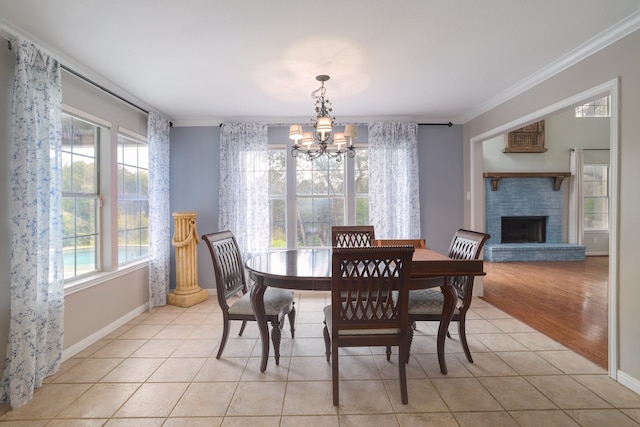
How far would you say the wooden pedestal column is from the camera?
377 centimetres

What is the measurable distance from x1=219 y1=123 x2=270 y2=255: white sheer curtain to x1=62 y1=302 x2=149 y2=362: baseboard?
53.2 inches

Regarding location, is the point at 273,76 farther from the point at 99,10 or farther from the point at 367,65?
the point at 99,10

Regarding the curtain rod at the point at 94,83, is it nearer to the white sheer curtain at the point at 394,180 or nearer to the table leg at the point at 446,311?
the white sheer curtain at the point at 394,180

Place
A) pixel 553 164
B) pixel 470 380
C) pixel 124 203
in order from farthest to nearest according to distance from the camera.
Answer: pixel 553 164 < pixel 124 203 < pixel 470 380

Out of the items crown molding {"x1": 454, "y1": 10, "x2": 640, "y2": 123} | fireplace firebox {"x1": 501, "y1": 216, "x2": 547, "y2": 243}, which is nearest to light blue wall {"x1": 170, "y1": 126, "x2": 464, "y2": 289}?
crown molding {"x1": 454, "y1": 10, "x2": 640, "y2": 123}

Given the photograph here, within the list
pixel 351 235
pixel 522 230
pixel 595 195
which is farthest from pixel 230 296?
pixel 595 195

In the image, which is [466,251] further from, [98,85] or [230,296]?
[98,85]

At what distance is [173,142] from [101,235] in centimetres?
164

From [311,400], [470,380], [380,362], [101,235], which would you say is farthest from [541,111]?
[101,235]

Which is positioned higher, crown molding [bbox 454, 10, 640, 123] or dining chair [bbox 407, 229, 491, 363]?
crown molding [bbox 454, 10, 640, 123]

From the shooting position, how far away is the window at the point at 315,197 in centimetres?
432

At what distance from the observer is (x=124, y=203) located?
11.2ft

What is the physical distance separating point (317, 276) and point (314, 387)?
0.76m

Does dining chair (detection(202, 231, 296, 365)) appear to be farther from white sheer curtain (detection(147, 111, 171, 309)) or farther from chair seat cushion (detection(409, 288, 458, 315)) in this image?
white sheer curtain (detection(147, 111, 171, 309))
